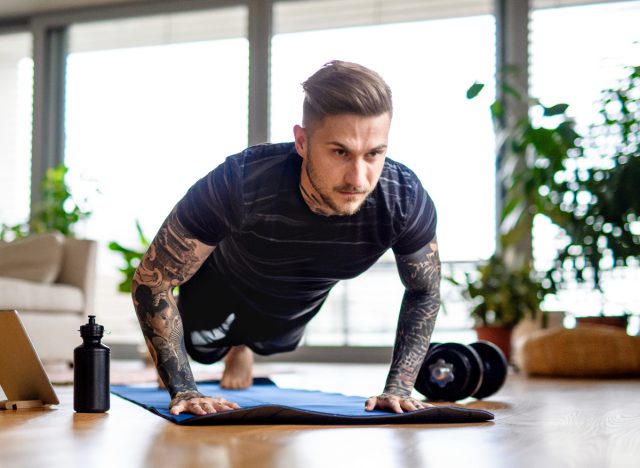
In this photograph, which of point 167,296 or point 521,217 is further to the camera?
point 521,217

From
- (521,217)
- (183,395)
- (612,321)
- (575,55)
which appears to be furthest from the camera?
(575,55)

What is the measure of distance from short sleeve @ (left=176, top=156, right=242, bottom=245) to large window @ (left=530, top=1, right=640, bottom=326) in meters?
3.53

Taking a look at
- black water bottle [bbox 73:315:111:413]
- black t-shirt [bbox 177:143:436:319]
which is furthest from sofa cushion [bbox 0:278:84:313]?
black t-shirt [bbox 177:143:436:319]

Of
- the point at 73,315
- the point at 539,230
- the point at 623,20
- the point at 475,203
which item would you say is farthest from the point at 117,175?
the point at 623,20

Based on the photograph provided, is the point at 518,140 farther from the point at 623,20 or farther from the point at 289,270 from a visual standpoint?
the point at 289,270

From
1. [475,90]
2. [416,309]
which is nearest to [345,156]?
[416,309]

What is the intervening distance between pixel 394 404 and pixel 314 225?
437mm

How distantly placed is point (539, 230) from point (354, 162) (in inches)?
149

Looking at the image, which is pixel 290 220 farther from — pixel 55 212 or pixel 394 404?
pixel 55 212

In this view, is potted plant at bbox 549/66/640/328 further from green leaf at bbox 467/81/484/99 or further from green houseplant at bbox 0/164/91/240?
green houseplant at bbox 0/164/91/240

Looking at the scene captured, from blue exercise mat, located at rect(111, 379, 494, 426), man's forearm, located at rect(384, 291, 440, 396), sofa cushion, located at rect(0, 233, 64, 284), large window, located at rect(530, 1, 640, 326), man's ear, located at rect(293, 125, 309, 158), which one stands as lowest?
blue exercise mat, located at rect(111, 379, 494, 426)

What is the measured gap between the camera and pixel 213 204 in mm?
1910

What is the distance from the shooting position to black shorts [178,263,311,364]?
246 centimetres

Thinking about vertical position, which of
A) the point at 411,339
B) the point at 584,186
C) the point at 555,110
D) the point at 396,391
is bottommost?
the point at 396,391
